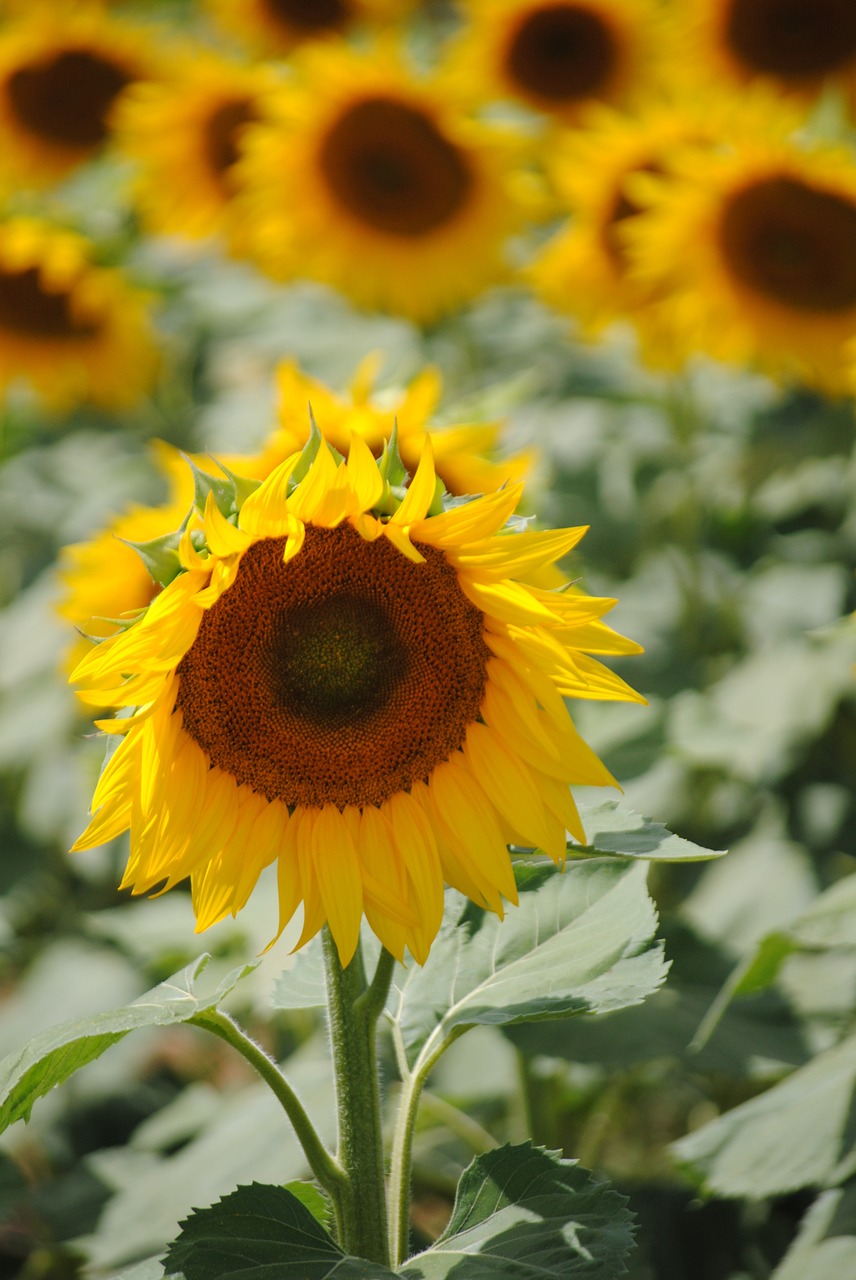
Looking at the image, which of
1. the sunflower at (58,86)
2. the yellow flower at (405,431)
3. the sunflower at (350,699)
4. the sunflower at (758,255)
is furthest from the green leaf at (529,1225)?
the sunflower at (58,86)

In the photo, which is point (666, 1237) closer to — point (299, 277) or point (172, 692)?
point (172, 692)

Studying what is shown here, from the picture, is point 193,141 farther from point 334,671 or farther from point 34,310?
point 334,671

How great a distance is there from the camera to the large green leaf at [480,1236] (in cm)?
113

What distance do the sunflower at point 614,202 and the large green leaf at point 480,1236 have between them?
2.03m

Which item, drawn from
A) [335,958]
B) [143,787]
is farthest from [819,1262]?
[143,787]

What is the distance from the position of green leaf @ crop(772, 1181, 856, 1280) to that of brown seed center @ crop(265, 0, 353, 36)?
3.48 m

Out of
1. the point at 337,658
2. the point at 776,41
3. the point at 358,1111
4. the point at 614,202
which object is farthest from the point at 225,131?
the point at 358,1111

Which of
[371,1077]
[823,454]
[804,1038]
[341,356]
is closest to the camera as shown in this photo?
[371,1077]

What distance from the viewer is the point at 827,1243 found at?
1.63 metres

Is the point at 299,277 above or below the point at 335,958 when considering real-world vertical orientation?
below

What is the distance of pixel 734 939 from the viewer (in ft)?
7.91

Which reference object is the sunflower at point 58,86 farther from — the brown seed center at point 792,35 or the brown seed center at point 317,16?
the brown seed center at point 792,35

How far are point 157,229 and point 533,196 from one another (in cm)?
103

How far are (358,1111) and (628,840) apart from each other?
14.9 inches
